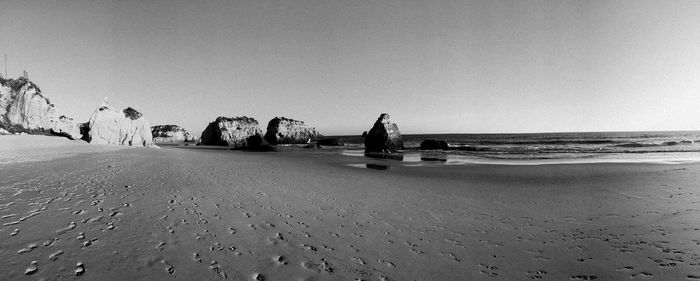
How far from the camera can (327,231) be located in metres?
7.09

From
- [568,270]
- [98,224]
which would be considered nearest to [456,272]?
[568,270]

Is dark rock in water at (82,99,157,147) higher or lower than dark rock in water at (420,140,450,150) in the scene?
higher

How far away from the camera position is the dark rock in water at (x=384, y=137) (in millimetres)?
40688

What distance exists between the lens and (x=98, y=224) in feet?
20.7

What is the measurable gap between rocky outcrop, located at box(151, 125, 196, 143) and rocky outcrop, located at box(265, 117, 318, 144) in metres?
51.3

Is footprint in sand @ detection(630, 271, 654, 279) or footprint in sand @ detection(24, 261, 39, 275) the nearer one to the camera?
footprint in sand @ detection(24, 261, 39, 275)

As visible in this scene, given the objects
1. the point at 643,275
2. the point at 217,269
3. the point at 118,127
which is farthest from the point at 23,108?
the point at 643,275

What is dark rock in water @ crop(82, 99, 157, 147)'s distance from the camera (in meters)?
39.8

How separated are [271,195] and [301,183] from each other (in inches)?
115

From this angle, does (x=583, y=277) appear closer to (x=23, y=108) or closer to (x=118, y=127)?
(x=23, y=108)

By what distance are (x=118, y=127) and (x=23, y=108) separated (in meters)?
10.2

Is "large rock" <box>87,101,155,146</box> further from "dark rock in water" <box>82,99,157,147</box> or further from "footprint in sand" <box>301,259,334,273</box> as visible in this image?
"footprint in sand" <box>301,259,334,273</box>

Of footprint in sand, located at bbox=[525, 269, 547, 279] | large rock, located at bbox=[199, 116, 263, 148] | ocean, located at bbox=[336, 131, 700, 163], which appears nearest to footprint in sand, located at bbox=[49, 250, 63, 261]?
footprint in sand, located at bbox=[525, 269, 547, 279]

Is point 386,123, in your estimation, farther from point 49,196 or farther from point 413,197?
point 49,196
